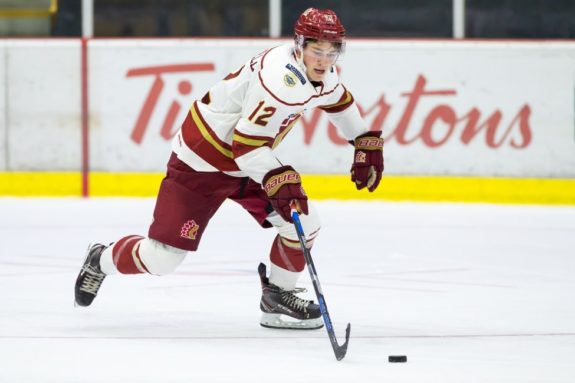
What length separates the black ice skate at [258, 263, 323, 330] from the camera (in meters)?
4.03

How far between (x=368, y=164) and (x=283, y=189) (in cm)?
48

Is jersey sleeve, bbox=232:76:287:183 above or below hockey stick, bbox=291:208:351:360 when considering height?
above

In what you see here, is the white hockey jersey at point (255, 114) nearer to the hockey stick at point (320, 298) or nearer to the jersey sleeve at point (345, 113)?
the jersey sleeve at point (345, 113)

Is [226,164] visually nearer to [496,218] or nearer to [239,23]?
[496,218]

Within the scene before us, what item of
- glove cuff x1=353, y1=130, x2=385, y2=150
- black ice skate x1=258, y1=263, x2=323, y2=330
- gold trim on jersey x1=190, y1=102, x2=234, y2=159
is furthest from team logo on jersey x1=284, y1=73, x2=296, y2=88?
black ice skate x1=258, y1=263, x2=323, y2=330

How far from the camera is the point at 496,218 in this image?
275 inches

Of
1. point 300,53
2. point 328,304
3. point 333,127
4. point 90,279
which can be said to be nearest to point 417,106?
point 333,127

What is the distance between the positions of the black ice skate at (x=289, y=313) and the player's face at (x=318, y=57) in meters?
0.72

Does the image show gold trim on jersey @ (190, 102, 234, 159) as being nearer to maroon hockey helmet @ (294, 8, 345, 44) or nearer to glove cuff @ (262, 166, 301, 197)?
glove cuff @ (262, 166, 301, 197)

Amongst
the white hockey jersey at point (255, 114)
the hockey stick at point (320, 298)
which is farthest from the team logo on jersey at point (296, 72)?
the hockey stick at point (320, 298)

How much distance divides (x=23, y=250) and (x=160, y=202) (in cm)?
191

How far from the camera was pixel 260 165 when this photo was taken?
12.3 ft

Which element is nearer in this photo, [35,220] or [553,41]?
[35,220]

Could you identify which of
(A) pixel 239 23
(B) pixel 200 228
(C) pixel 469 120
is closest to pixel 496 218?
(C) pixel 469 120
